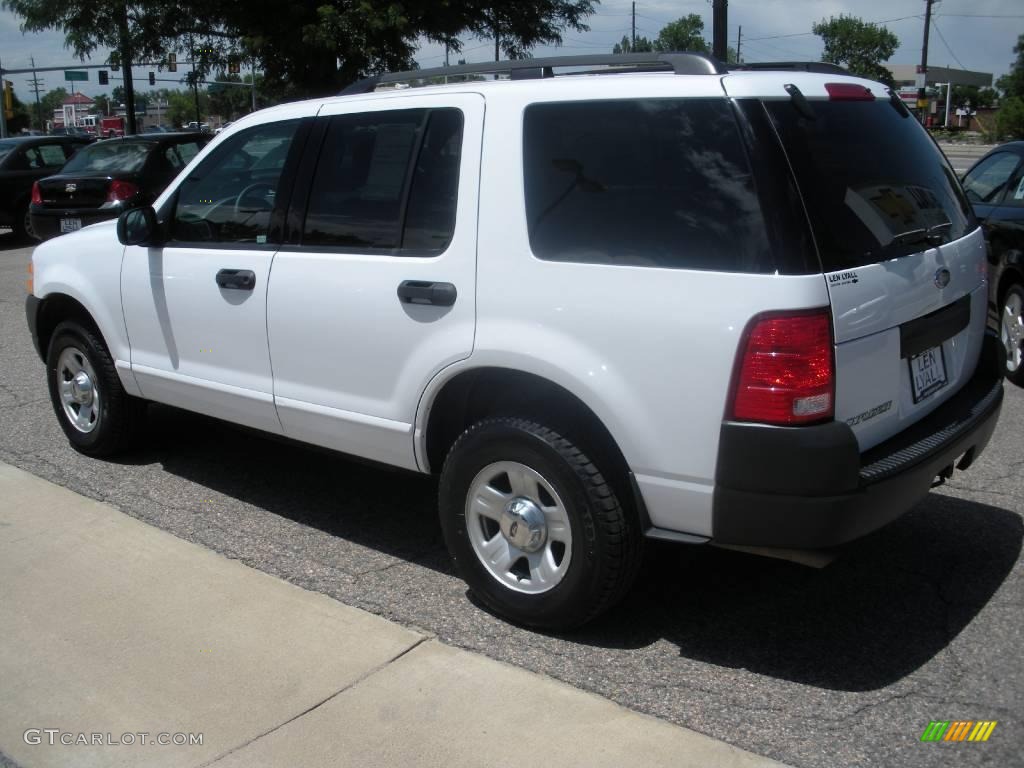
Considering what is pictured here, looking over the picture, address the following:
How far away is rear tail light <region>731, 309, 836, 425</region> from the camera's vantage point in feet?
9.96

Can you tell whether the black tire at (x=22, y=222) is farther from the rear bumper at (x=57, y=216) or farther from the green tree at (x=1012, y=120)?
the green tree at (x=1012, y=120)

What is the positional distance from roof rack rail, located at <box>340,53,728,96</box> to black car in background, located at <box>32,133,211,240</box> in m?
10.3

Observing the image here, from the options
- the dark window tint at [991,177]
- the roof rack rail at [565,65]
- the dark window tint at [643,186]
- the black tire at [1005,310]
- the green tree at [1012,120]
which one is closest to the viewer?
the dark window tint at [643,186]

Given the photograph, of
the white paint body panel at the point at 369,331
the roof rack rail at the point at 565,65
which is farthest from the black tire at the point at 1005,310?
the white paint body panel at the point at 369,331

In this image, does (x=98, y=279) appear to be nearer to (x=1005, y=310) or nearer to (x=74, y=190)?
(x=1005, y=310)

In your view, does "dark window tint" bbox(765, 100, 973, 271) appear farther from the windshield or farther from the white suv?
the windshield

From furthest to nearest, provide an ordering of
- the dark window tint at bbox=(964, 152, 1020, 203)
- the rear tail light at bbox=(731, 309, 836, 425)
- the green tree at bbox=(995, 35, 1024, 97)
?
the green tree at bbox=(995, 35, 1024, 97) < the dark window tint at bbox=(964, 152, 1020, 203) < the rear tail light at bbox=(731, 309, 836, 425)

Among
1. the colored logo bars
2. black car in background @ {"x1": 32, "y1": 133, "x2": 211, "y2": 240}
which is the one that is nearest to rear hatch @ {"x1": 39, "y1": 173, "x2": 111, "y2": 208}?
black car in background @ {"x1": 32, "y1": 133, "x2": 211, "y2": 240}

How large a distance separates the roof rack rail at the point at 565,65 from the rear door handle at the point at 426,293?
87 centimetres

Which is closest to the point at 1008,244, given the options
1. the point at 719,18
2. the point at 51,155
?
the point at 719,18

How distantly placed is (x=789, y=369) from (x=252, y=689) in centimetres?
204

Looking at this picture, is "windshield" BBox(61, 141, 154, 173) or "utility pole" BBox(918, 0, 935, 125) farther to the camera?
"utility pole" BBox(918, 0, 935, 125)

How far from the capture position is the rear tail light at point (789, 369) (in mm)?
3035

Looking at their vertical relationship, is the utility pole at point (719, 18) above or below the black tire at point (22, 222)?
above
